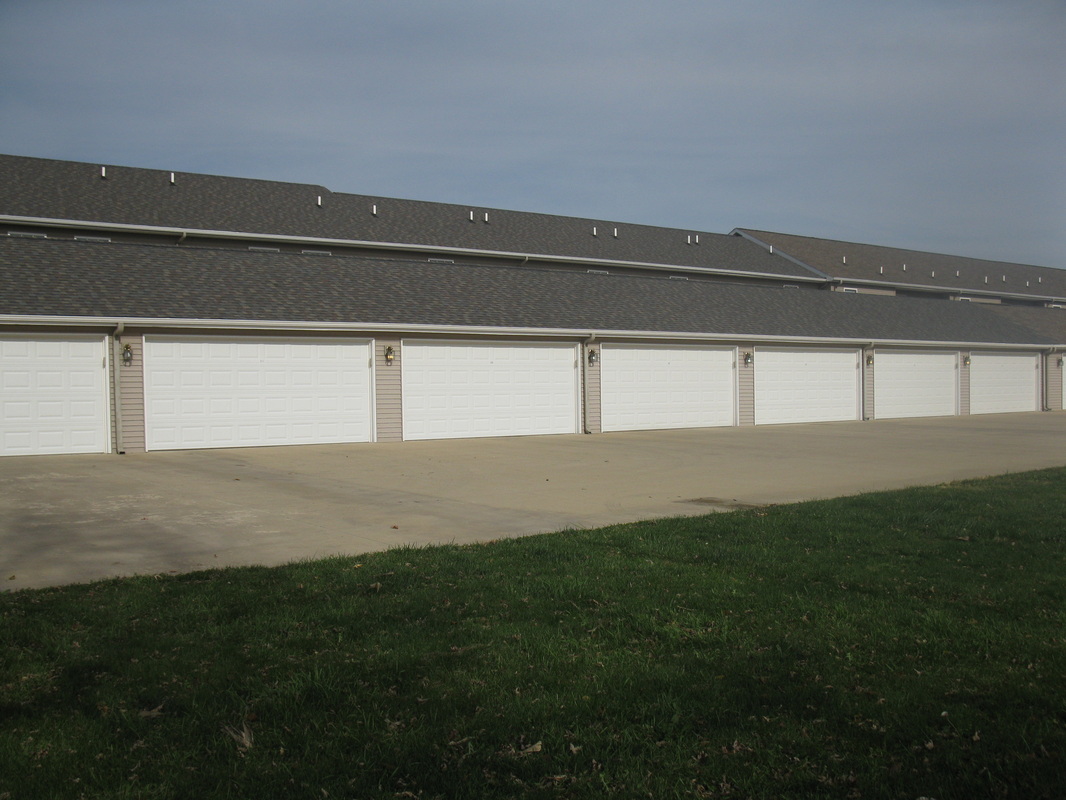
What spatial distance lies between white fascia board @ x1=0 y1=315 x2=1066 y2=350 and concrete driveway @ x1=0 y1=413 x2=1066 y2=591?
8.05 feet

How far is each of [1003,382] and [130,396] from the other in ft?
89.9

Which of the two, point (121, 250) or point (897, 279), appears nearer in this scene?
point (121, 250)

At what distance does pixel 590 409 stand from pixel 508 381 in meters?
2.24

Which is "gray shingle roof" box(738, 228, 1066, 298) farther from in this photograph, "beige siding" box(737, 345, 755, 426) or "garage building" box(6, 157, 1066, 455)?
"beige siding" box(737, 345, 755, 426)

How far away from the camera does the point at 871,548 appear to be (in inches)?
269

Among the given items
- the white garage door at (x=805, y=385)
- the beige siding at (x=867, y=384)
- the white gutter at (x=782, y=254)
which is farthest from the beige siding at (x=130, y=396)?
the white gutter at (x=782, y=254)

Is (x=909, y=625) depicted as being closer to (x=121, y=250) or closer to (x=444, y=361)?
(x=444, y=361)

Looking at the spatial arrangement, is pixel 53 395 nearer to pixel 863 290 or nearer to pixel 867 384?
pixel 867 384

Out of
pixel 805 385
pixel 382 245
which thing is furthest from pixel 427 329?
pixel 805 385

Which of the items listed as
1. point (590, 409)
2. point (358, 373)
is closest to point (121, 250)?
point (358, 373)

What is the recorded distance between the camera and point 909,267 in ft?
132

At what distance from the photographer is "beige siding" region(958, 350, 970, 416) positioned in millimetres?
28438

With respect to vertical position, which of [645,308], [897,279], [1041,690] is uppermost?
[897,279]

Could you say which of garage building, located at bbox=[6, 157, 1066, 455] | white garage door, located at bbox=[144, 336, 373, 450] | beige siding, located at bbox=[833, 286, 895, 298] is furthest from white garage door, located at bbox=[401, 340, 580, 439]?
beige siding, located at bbox=[833, 286, 895, 298]
